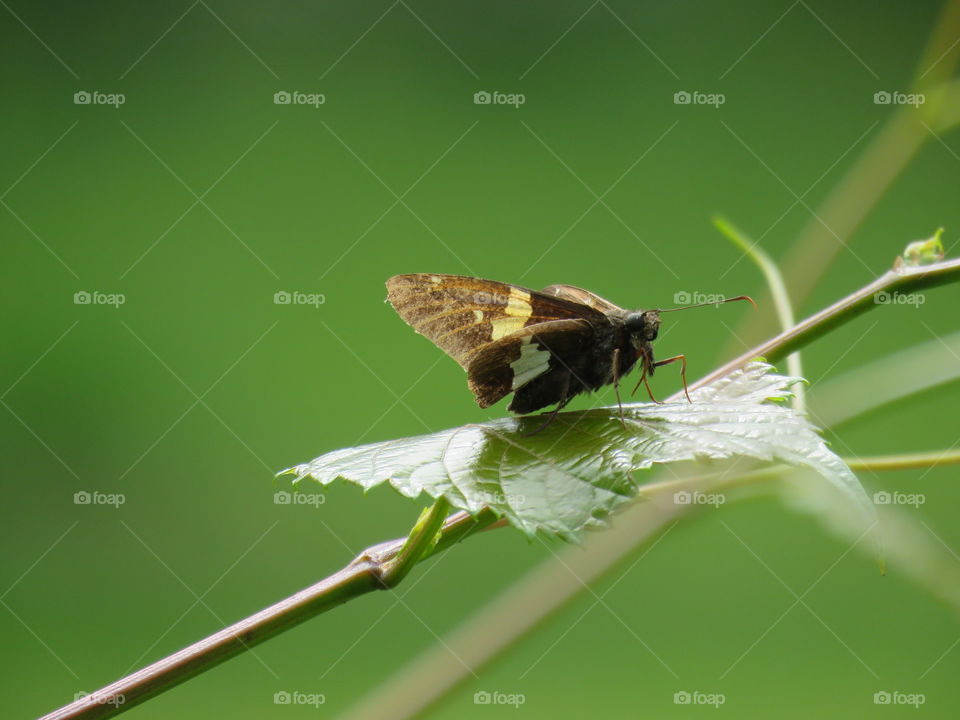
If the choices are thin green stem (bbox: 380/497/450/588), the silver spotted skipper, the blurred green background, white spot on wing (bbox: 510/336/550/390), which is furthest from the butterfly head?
the blurred green background

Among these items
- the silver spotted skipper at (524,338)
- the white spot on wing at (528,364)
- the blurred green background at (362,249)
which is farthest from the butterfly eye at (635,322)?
the blurred green background at (362,249)

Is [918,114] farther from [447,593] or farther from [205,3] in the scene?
[205,3]

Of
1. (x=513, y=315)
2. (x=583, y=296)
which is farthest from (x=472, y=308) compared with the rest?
(x=583, y=296)

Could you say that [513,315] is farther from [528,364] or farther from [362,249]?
[362,249]

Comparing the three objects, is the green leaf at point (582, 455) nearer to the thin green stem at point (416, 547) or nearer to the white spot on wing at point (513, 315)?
the thin green stem at point (416, 547)

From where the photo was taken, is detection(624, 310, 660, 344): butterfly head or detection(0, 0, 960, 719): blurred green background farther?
detection(0, 0, 960, 719): blurred green background

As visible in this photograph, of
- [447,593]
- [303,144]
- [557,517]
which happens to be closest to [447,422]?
[447,593]

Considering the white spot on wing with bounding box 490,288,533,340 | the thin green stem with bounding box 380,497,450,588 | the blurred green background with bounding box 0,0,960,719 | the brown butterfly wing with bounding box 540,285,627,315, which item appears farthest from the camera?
the blurred green background with bounding box 0,0,960,719

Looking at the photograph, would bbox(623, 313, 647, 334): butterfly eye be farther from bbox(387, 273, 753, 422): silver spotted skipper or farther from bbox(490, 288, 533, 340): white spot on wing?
bbox(490, 288, 533, 340): white spot on wing
